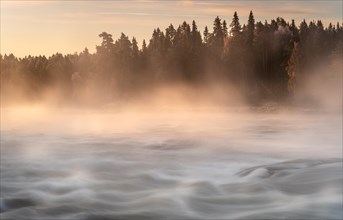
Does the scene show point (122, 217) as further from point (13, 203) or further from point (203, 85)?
point (203, 85)

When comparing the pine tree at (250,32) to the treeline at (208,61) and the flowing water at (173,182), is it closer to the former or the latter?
the treeline at (208,61)

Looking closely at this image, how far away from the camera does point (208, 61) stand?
119 meters

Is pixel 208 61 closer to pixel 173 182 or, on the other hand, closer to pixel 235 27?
pixel 235 27

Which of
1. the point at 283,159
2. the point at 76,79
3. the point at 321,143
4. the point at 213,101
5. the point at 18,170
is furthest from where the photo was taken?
the point at 76,79

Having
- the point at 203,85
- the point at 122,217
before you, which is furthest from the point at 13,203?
the point at 203,85

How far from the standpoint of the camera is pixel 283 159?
831 inches

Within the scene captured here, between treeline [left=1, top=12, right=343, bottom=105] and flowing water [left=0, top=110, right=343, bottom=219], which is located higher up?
treeline [left=1, top=12, right=343, bottom=105]

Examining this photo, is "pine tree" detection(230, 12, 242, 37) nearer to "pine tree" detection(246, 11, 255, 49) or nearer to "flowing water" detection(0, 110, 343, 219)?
"pine tree" detection(246, 11, 255, 49)

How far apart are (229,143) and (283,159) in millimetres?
7476

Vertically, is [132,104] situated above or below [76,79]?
below

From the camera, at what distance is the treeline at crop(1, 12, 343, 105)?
107 metres

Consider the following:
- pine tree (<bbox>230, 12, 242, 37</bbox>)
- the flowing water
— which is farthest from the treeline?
the flowing water

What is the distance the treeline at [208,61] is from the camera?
10669 centimetres

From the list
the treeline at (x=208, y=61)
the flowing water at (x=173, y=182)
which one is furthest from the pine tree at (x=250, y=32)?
the flowing water at (x=173, y=182)
